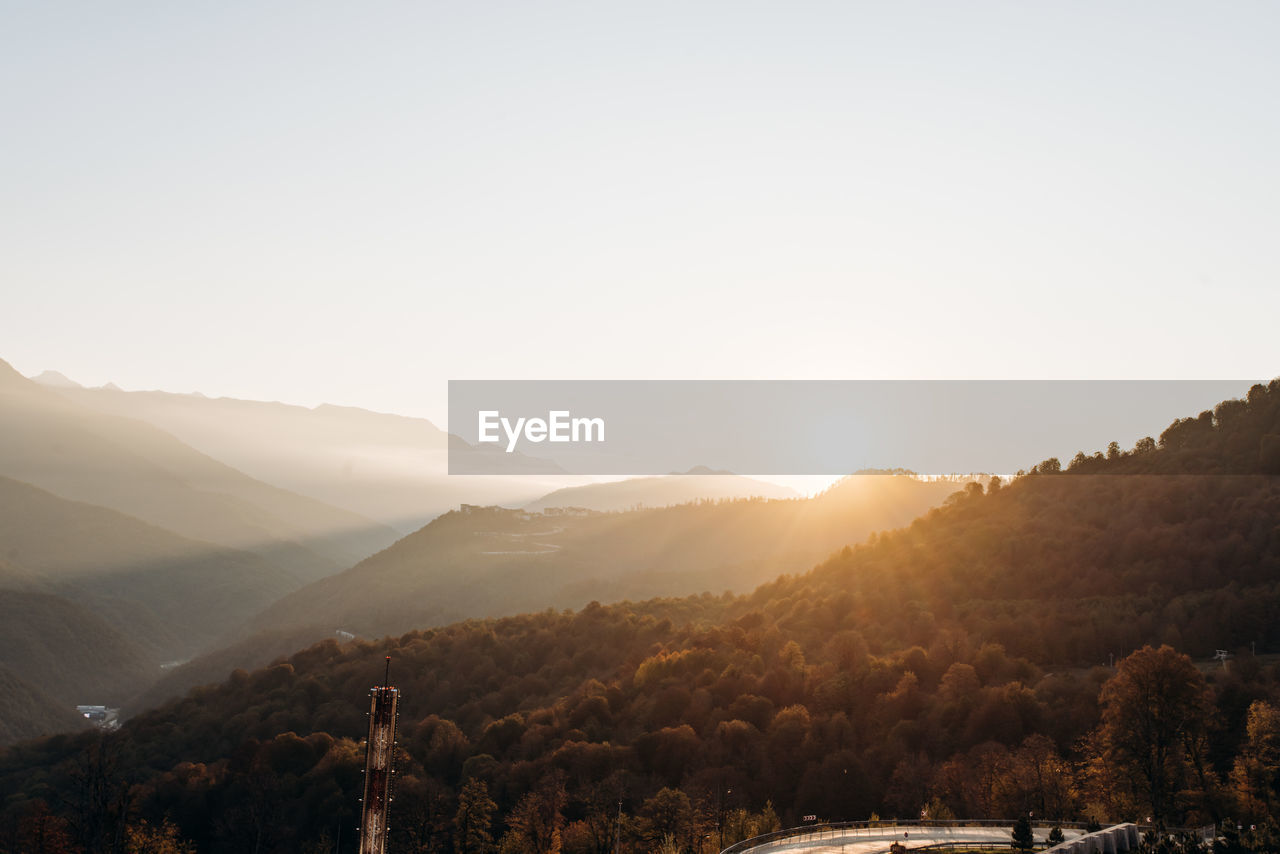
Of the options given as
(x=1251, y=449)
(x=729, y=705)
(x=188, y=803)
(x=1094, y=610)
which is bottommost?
(x=188, y=803)

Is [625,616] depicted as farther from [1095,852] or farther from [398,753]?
[1095,852]

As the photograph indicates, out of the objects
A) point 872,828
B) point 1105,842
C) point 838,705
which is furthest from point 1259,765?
point 838,705

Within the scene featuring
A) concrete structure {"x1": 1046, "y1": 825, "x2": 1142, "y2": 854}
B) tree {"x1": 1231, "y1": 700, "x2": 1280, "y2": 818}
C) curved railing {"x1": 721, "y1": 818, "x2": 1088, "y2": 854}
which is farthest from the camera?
tree {"x1": 1231, "y1": 700, "x2": 1280, "y2": 818}

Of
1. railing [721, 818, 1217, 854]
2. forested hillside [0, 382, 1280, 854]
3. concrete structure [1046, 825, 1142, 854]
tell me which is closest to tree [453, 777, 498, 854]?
forested hillside [0, 382, 1280, 854]

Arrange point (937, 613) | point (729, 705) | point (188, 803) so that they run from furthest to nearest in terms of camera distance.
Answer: point (937, 613) < point (729, 705) < point (188, 803)

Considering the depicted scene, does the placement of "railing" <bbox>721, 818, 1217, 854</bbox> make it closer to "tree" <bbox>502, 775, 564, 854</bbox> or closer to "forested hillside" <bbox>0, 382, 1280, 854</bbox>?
"forested hillside" <bbox>0, 382, 1280, 854</bbox>


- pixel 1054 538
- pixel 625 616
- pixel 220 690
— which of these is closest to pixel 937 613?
pixel 1054 538
